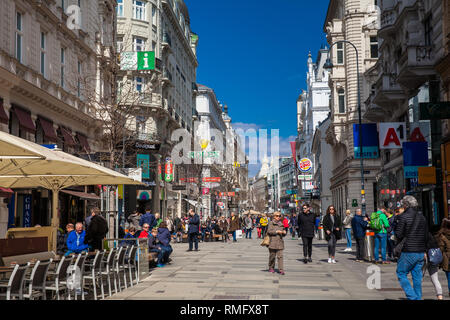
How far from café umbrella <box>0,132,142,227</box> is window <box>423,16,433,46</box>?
15198mm

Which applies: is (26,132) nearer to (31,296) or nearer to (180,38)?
(31,296)

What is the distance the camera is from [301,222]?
18188mm

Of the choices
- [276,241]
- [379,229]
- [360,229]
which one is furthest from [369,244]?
[276,241]

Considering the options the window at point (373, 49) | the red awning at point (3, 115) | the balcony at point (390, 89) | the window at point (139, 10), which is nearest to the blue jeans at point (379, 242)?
the balcony at point (390, 89)

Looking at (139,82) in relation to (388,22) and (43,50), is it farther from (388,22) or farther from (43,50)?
(388,22)

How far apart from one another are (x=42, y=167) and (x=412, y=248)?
7.36 meters

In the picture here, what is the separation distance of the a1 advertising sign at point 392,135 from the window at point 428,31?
405 centimetres

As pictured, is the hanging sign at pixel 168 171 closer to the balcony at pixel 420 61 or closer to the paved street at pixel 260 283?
the balcony at pixel 420 61

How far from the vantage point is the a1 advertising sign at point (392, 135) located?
→ 25.8 meters

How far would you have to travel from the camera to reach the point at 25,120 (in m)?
21.7

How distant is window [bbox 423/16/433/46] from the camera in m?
23.2

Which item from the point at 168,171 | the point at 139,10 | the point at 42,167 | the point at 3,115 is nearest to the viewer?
the point at 42,167
